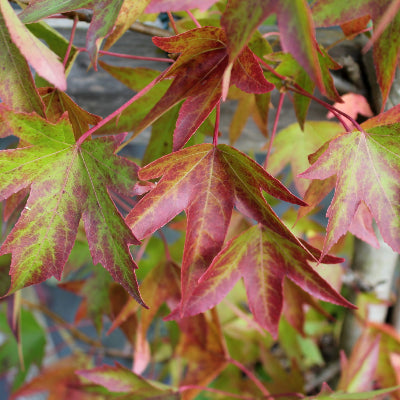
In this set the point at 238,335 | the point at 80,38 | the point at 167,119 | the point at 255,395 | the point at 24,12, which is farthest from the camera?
the point at 238,335

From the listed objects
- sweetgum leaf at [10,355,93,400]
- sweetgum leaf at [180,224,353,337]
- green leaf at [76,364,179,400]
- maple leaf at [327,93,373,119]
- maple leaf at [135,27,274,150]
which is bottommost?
sweetgum leaf at [10,355,93,400]

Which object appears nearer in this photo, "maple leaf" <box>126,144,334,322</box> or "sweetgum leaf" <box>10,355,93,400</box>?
"maple leaf" <box>126,144,334,322</box>

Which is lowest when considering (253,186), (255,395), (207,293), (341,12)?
(255,395)

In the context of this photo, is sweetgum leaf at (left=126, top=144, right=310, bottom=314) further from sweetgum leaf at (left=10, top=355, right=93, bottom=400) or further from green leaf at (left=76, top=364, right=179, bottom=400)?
sweetgum leaf at (left=10, top=355, right=93, bottom=400)

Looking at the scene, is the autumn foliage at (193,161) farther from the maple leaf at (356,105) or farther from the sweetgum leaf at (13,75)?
the maple leaf at (356,105)

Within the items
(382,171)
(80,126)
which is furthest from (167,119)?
(382,171)

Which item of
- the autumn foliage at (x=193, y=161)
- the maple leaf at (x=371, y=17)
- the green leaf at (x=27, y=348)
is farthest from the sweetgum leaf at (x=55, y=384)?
the maple leaf at (x=371, y=17)

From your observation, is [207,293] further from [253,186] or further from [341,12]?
[341,12]

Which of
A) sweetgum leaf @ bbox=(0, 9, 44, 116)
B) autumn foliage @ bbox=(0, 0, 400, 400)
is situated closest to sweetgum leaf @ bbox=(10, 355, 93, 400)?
autumn foliage @ bbox=(0, 0, 400, 400)
